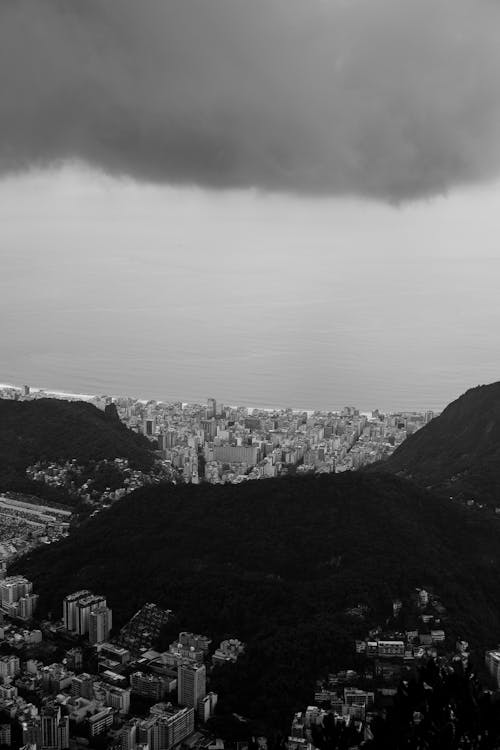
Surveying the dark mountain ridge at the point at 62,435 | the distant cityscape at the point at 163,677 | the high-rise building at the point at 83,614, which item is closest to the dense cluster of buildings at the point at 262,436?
the dark mountain ridge at the point at 62,435

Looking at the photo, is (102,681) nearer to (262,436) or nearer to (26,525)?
(26,525)

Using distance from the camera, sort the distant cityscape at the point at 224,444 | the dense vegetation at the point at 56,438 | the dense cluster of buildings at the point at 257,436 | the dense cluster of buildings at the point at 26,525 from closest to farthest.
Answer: the dense cluster of buildings at the point at 26,525 → the distant cityscape at the point at 224,444 → the dense vegetation at the point at 56,438 → the dense cluster of buildings at the point at 257,436

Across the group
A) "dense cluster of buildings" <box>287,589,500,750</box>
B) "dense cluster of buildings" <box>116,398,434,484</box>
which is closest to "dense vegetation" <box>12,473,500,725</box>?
"dense cluster of buildings" <box>287,589,500,750</box>

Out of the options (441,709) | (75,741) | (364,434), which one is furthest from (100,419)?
(441,709)

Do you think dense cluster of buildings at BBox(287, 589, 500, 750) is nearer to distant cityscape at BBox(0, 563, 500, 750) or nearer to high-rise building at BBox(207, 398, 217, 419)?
distant cityscape at BBox(0, 563, 500, 750)

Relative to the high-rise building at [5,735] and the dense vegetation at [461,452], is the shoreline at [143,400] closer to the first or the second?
the dense vegetation at [461,452]

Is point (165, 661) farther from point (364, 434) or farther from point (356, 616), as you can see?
point (364, 434)

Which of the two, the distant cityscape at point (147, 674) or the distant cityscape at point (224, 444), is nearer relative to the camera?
the distant cityscape at point (147, 674)
